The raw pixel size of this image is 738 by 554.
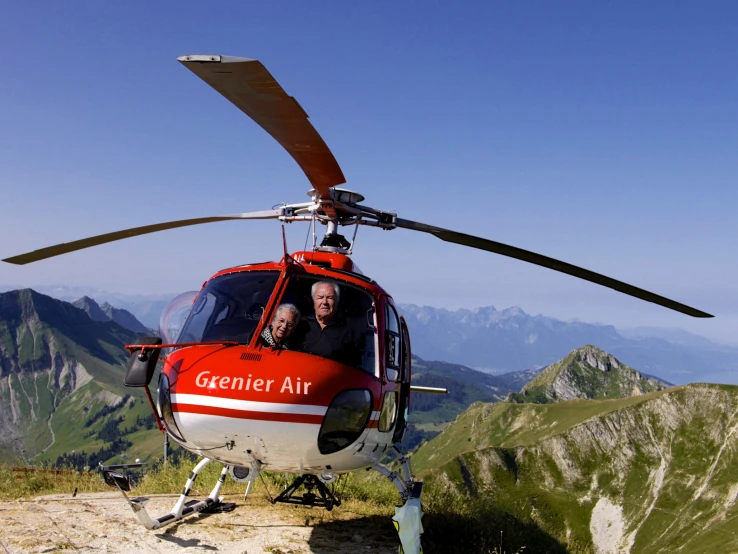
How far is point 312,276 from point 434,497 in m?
6.71

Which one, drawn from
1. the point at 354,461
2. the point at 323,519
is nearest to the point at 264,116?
the point at 354,461

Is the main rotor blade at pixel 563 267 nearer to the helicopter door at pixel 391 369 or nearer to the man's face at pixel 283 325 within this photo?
the helicopter door at pixel 391 369

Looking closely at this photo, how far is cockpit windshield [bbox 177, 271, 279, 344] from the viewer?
7.44 m

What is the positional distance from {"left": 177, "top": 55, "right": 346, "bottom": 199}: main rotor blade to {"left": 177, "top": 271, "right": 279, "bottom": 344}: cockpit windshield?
5.13 ft

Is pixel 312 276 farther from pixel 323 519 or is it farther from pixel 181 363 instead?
pixel 323 519

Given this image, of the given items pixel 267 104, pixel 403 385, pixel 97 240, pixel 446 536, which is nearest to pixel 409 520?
pixel 403 385

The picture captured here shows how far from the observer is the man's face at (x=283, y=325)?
6953 millimetres

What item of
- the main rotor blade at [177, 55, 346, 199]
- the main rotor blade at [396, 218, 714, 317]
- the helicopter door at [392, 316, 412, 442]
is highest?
the main rotor blade at [177, 55, 346, 199]

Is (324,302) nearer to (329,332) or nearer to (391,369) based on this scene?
(329,332)

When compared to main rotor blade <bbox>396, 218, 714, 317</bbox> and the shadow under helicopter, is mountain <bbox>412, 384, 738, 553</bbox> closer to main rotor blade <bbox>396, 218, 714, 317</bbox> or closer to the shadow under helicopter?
the shadow under helicopter

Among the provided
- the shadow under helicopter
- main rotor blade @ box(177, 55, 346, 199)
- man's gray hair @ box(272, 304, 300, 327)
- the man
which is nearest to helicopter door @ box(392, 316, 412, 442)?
the man

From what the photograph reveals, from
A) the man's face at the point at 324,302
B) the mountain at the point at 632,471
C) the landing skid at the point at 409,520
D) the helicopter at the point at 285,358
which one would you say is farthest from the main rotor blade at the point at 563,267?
the mountain at the point at 632,471

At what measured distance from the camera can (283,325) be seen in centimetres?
700

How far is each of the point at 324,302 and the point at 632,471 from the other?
153063 mm
